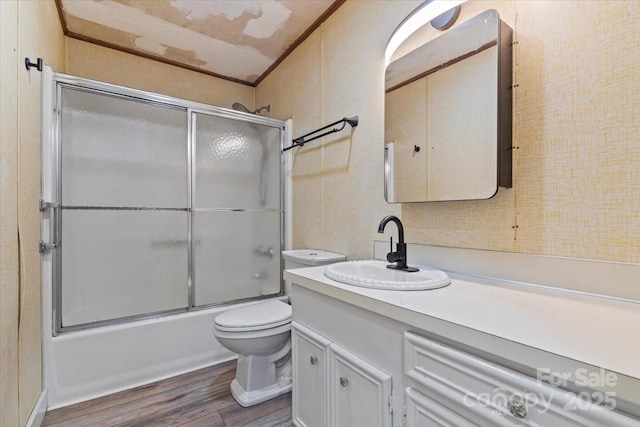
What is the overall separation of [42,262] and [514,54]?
94.6 inches

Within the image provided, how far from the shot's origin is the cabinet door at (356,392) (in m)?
0.87

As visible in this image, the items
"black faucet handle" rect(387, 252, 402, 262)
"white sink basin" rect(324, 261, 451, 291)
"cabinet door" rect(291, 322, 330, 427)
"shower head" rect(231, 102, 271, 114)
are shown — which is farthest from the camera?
"shower head" rect(231, 102, 271, 114)

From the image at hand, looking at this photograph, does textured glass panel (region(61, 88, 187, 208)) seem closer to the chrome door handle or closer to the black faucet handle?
the chrome door handle

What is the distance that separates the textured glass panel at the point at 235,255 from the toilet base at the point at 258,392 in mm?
699

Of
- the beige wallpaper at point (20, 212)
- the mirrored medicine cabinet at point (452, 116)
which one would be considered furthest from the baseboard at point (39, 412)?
the mirrored medicine cabinet at point (452, 116)

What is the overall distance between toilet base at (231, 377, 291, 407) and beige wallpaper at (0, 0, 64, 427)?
90cm

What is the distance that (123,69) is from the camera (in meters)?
2.43

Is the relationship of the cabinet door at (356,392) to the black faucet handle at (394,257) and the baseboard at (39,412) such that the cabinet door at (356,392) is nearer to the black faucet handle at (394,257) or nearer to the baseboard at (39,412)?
the black faucet handle at (394,257)

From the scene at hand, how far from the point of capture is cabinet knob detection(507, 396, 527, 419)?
1.83 ft

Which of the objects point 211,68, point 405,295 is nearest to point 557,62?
point 405,295

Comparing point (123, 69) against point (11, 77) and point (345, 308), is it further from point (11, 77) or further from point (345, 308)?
point (345, 308)

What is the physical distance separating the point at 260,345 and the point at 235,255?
0.89m

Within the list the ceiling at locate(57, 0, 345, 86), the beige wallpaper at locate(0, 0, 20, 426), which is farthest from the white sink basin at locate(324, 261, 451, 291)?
the ceiling at locate(57, 0, 345, 86)

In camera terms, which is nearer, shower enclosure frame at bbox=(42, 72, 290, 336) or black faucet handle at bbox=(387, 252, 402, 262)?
black faucet handle at bbox=(387, 252, 402, 262)
